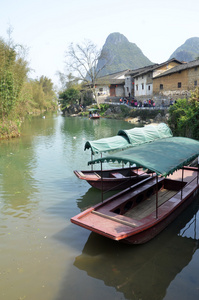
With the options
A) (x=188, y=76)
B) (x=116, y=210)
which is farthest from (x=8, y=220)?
(x=188, y=76)

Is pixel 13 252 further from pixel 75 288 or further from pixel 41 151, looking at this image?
pixel 41 151

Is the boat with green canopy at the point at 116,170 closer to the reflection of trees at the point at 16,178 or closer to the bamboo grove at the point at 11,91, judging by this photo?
the reflection of trees at the point at 16,178

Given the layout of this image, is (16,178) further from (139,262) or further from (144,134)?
(139,262)

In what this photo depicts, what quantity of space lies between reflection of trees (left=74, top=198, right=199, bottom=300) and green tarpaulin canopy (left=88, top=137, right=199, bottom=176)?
219 cm

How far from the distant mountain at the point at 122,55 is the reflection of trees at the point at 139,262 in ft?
464

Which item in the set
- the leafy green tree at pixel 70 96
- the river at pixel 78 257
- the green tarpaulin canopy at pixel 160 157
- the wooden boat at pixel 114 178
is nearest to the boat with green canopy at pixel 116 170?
the wooden boat at pixel 114 178

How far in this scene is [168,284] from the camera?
5770mm

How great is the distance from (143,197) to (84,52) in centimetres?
4557

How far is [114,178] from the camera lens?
425 inches

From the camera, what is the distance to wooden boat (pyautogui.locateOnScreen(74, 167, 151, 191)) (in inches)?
421

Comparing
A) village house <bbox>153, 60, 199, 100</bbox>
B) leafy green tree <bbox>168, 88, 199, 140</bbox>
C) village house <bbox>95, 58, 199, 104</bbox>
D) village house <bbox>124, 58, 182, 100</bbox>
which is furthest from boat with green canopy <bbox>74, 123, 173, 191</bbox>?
village house <bbox>124, 58, 182, 100</bbox>

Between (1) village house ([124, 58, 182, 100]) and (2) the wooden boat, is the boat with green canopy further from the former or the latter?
(1) village house ([124, 58, 182, 100])

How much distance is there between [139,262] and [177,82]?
3551 centimetres

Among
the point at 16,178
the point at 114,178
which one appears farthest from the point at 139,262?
the point at 16,178
